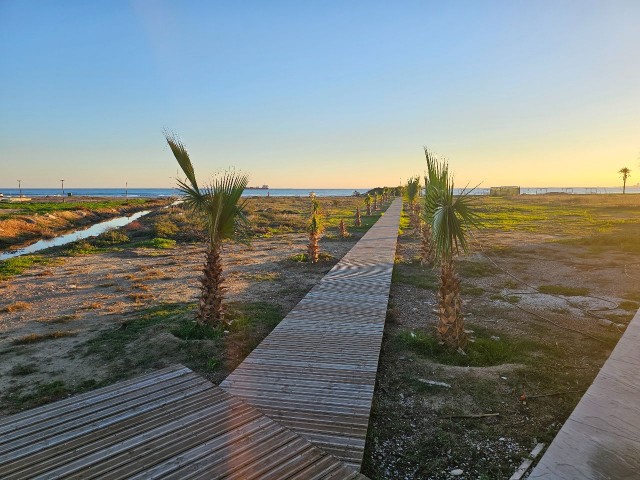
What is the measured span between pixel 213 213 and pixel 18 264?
1495 cm

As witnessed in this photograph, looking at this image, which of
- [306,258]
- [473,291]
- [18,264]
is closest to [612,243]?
[473,291]

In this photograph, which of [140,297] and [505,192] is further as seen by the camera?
[505,192]

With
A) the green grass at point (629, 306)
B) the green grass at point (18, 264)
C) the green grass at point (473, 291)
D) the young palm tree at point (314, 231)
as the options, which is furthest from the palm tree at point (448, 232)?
the green grass at point (18, 264)

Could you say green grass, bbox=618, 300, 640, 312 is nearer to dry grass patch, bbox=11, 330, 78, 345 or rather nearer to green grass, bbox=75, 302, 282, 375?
green grass, bbox=75, 302, 282, 375

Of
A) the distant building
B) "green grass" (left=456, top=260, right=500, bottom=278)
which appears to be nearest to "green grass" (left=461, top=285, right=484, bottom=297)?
"green grass" (left=456, top=260, right=500, bottom=278)

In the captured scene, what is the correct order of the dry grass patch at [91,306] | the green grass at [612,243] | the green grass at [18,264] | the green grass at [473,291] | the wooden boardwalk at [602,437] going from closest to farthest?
the wooden boardwalk at [602,437] → the dry grass patch at [91,306] → the green grass at [473,291] → the green grass at [18,264] → the green grass at [612,243]

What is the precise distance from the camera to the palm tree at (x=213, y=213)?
8882 mm

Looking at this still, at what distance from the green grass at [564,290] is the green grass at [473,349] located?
5.41 m

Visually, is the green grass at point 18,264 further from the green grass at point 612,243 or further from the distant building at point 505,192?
the distant building at point 505,192

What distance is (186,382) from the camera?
224 inches

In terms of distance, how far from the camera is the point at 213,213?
914 centimetres

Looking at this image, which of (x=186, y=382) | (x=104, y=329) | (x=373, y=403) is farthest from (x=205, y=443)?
(x=104, y=329)

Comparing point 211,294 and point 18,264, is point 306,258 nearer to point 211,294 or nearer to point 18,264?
point 211,294

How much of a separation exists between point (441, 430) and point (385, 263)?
38.1 ft
